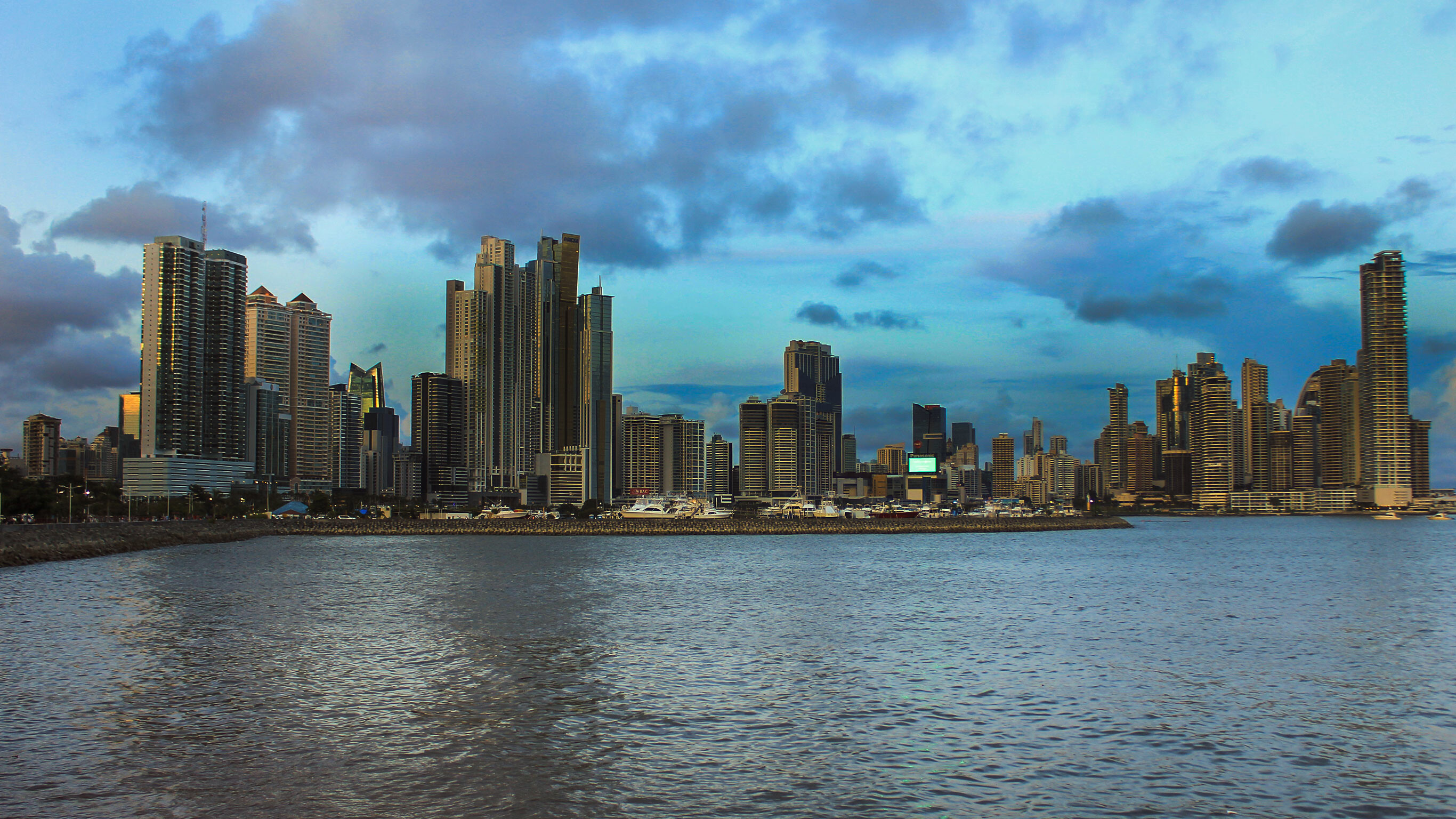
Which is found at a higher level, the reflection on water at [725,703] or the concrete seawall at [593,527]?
the reflection on water at [725,703]

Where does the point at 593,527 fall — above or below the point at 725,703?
below

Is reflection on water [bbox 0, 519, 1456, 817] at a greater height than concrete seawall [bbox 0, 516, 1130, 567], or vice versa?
reflection on water [bbox 0, 519, 1456, 817]

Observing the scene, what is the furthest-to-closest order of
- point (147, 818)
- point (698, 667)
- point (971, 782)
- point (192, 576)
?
point (192, 576) → point (698, 667) → point (971, 782) → point (147, 818)

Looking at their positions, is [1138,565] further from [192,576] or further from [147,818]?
[147,818]

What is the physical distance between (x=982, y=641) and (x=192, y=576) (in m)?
52.7

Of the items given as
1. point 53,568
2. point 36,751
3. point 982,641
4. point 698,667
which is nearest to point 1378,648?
point 982,641

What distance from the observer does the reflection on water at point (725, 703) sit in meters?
16.6

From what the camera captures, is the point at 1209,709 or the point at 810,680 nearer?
the point at 1209,709

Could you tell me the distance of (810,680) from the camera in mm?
27078

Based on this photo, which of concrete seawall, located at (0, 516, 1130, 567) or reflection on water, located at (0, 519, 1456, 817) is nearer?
reflection on water, located at (0, 519, 1456, 817)

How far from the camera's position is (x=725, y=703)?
2403 centimetres

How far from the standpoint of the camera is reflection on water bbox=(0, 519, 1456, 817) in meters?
16.6

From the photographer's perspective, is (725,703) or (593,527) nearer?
(725,703)

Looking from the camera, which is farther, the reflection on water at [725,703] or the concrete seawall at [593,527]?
the concrete seawall at [593,527]
